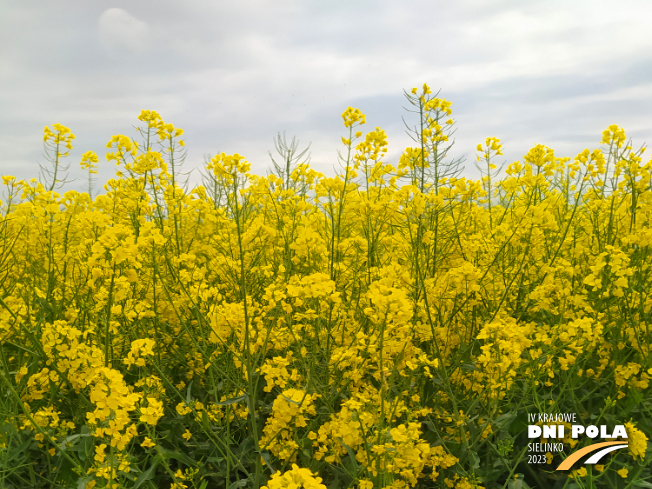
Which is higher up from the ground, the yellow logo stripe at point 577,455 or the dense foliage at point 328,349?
the dense foliage at point 328,349

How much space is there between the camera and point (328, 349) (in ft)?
8.41

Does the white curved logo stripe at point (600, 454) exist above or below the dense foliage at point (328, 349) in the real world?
below

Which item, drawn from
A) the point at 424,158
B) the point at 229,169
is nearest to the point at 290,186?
the point at 424,158

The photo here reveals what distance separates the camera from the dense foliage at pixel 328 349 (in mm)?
2074

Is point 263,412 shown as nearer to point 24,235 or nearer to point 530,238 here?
point 530,238

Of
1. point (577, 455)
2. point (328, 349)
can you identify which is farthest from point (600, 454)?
point (328, 349)

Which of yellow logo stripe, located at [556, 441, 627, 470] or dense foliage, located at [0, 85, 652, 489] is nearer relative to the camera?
dense foliage, located at [0, 85, 652, 489]

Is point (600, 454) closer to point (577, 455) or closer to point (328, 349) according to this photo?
point (577, 455)

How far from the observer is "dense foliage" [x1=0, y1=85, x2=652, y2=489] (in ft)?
6.81

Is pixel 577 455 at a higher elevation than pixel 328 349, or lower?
lower

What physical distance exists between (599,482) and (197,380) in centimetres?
261

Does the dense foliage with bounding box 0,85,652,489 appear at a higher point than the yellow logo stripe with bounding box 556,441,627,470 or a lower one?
higher

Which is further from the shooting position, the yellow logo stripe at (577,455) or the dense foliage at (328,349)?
the yellow logo stripe at (577,455)

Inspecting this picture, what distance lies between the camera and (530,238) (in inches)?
120
